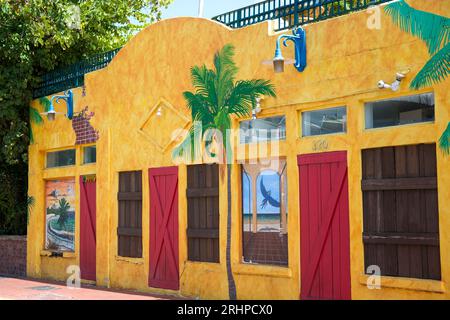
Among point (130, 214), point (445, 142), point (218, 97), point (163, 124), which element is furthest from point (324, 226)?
point (130, 214)

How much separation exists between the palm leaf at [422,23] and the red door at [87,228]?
8570mm

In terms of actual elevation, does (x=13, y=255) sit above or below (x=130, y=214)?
below

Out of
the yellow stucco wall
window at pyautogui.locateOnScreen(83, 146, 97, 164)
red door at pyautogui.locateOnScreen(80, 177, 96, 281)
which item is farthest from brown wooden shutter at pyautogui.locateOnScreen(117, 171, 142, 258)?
window at pyautogui.locateOnScreen(83, 146, 97, 164)

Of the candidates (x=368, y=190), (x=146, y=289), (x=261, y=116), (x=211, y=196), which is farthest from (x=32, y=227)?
(x=368, y=190)

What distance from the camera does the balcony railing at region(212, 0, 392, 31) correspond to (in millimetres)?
10969

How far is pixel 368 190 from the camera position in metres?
10.1

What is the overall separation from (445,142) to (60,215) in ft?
35.5

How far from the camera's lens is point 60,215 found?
17203 mm

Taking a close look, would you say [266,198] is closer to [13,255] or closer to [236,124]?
[236,124]

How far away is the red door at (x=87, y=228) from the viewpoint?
1578 cm

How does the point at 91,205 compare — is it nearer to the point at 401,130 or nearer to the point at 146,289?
the point at 146,289

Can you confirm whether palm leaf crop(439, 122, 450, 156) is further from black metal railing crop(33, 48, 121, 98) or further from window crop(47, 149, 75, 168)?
window crop(47, 149, 75, 168)

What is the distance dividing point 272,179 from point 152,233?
3.46m

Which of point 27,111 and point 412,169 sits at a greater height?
point 27,111
